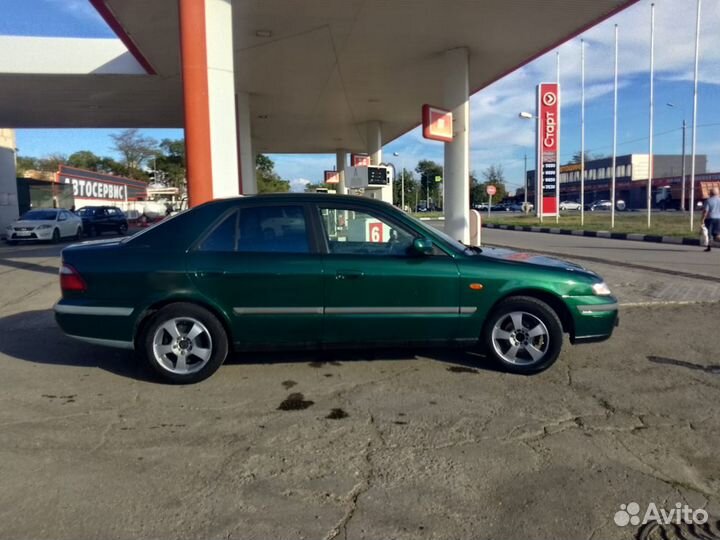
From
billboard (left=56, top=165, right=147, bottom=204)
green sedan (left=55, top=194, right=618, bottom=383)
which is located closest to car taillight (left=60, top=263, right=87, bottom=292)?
green sedan (left=55, top=194, right=618, bottom=383)

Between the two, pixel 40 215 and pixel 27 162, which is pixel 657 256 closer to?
pixel 40 215

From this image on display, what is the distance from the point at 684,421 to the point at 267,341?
3202mm

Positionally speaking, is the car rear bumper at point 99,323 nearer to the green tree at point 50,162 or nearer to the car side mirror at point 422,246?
the car side mirror at point 422,246

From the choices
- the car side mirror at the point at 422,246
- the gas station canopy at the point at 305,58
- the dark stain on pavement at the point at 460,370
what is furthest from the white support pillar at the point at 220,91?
the dark stain on pavement at the point at 460,370

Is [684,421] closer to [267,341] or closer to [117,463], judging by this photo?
[267,341]

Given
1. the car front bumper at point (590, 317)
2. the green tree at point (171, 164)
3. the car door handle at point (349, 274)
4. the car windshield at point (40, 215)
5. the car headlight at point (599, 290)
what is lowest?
the car front bumper at point (590, 317)

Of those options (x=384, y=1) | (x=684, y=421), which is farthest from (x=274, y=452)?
(x=384, y=1)

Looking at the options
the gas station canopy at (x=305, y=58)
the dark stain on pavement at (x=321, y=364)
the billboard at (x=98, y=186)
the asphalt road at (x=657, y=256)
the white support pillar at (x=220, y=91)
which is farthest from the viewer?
the billboard at (x=98, y=186)


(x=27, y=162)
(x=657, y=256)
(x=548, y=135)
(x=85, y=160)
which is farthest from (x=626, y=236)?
(x=85, y=160)

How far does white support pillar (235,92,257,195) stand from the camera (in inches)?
633

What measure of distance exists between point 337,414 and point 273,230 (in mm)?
1726

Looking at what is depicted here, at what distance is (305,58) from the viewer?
1232 cm

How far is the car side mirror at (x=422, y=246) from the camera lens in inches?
187

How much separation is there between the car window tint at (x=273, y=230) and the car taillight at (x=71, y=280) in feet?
4.44
